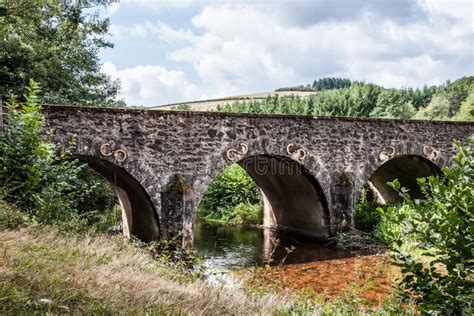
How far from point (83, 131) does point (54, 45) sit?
6.47 meters

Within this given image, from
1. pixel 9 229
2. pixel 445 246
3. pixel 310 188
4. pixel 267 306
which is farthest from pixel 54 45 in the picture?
pixel 445 246

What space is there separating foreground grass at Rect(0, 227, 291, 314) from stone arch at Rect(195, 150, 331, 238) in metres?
5.11

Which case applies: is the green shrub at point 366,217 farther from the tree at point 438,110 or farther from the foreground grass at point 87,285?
the tree at point 438,110

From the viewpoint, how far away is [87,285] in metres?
3.39

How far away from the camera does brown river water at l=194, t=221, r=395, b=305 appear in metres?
7.50

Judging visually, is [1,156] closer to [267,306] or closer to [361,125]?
[267,306]

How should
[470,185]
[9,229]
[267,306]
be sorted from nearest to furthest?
[470,185]
[267,306]
[9,229]

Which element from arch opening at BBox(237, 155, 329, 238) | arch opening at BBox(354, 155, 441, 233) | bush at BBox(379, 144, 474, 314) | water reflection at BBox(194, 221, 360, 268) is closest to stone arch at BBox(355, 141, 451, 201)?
arch opening at BBox(354, 155, 441, 233)

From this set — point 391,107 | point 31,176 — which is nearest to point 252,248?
point 31,176

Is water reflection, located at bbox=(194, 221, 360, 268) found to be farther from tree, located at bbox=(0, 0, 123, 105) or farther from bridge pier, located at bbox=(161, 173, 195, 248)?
tree, located at bbox=(0, 0, 123, 105)

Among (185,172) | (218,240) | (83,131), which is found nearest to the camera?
(83,131)

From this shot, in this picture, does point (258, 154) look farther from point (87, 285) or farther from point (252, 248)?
point (87, 285)

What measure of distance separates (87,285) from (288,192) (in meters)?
10.0

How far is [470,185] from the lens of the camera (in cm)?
341
